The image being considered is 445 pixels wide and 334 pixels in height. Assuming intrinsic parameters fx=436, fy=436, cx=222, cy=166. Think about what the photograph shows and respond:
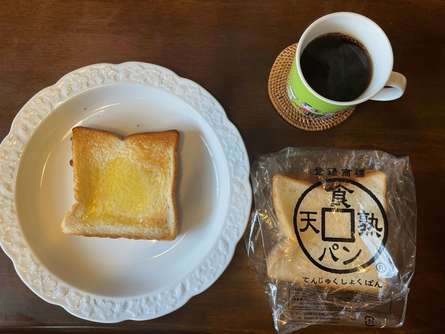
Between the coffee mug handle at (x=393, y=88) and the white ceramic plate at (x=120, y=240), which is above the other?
the coffee mug handle at (x=393, y=88)

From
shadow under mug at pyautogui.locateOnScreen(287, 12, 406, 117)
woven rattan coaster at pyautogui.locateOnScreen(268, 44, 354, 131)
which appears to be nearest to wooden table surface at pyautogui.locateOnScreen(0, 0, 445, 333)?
woven rattan coaster at pyautogui.locateOnScreen(268, 44, 354, 131)

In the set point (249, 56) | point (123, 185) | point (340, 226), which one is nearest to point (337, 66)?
point (249, 56)

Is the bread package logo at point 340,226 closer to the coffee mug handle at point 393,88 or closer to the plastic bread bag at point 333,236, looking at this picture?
the plastic bread bag at point 333,236

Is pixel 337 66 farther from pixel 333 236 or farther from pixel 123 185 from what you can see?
pixel 123 185

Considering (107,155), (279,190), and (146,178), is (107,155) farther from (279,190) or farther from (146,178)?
(279,190)

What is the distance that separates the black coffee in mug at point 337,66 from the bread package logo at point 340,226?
195 millimetres

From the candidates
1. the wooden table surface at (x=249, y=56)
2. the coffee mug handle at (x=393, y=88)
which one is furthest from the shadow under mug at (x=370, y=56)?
the wooden table surface at (x=249, y=56)

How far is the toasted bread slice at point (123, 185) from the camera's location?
2.89ft

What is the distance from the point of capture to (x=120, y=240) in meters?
0.91

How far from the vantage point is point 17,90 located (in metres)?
0.91

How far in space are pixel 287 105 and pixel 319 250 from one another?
0.99ft

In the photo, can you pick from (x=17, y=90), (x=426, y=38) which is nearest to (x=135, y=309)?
(x=17, y=90)

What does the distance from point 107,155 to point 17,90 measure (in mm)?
235

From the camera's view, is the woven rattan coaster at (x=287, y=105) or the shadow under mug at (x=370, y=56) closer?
the shadow under mug at (x=370, y=56)
